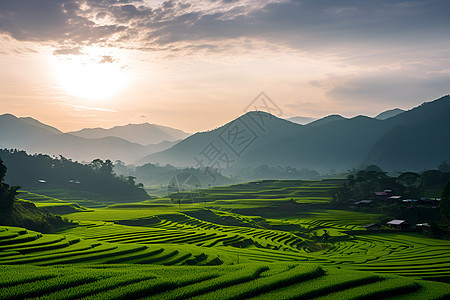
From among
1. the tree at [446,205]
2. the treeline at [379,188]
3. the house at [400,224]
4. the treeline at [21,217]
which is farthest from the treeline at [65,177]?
the tree at [446,205]

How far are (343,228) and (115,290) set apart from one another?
158 ft

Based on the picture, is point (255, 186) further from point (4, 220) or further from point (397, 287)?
point (397, 287)

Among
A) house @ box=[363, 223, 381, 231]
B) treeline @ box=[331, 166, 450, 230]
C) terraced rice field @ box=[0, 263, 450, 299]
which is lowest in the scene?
house @ box=[363, 223, 381, 231]

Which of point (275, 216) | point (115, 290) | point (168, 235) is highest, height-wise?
point (115, 290)

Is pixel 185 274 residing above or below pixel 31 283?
below

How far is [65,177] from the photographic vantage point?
12569 cm

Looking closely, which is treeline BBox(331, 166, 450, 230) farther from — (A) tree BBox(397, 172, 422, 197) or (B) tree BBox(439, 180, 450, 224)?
(B) tree BBox(439, 180, 450, 224)

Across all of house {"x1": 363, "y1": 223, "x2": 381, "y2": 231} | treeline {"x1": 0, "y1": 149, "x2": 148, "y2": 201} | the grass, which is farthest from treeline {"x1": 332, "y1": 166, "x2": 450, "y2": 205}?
treeline {"x1": 0, "y1": 149, "x2": 148, "y2": 201}

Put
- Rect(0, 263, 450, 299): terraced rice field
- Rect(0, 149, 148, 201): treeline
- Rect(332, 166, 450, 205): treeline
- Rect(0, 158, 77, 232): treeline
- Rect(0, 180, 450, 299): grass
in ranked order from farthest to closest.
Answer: Rect(0, 149, 148, 201): treeline
Rect(332, 166, 450, 205): treeline
Rect(0, 158, 77, 232): treeline
Rect(0, 180, 450, 299): grass
Rect(0, 263, 450, 299): terraced rice field

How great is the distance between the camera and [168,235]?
1486 inches

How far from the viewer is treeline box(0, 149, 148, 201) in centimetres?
11612

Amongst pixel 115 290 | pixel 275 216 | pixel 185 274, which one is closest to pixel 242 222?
pixel 275 216

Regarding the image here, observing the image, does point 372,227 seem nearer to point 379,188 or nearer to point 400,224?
point 400,224

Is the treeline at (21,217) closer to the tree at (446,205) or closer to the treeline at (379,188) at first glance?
the tree at (446,205)
